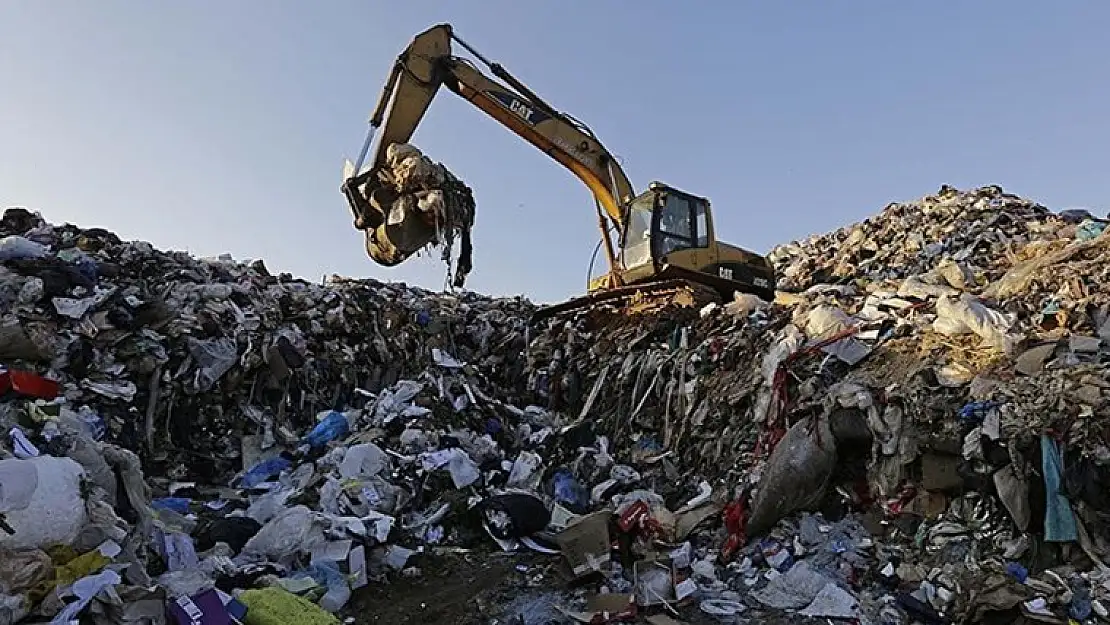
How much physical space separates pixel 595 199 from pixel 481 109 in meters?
1.68

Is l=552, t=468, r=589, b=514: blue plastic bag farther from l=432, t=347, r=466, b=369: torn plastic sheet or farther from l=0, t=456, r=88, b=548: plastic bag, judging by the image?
l=0, t=456, r=88, b=548: plastic bag

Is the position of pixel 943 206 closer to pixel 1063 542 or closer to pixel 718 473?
pixel 718 473

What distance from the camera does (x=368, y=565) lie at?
159 inches

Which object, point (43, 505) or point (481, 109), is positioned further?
point (481, 109)

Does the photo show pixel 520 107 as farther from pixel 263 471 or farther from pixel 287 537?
pixel 287 537

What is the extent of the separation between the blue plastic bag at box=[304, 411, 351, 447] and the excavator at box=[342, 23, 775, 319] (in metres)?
1.62

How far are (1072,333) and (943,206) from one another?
8.53m

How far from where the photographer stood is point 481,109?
26.2ft

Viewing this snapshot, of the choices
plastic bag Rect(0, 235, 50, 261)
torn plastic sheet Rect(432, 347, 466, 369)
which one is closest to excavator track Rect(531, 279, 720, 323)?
torn plastic sheet Rect(432, 347, 466, 369)

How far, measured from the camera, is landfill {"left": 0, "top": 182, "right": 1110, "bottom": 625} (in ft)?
11.2

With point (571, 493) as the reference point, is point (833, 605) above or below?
below

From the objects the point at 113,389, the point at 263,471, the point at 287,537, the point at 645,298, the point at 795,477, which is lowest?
the point at 287,537

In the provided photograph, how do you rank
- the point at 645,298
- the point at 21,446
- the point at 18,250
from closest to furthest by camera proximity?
the point at 21,446 → the point at 18,250 → the point at 645,298

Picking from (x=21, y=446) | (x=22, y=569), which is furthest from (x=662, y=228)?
(x=22, y=569)
